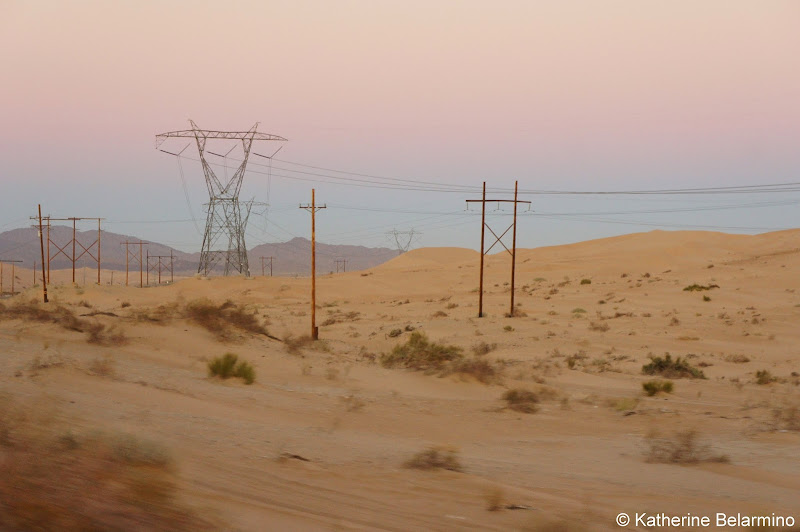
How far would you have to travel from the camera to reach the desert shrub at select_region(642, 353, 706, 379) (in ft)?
87.6

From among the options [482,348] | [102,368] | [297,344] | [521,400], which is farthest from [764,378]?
[102,368]

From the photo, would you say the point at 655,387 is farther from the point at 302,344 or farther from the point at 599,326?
the point at 599,326

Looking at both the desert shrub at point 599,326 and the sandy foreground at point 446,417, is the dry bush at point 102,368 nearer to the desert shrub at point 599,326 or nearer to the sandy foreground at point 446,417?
the sandy foreground at point 446,417

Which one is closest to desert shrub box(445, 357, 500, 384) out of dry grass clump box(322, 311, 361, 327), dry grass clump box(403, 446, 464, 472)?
dry grass clump box(403, 446, 464, 472)

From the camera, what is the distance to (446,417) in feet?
60.2

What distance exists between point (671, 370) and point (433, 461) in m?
17.9

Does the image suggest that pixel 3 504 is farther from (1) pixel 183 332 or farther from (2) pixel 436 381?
(1) pixel 183 332

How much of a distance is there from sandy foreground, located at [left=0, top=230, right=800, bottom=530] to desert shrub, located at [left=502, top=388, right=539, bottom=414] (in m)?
0.30

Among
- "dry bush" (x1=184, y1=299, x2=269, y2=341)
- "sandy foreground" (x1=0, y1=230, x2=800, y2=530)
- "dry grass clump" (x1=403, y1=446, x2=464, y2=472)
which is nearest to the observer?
"sandy foreground" (x1=0, y1=230, x2=800, y2=530)

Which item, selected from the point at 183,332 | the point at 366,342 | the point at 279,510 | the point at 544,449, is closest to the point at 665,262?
the point at 366,342

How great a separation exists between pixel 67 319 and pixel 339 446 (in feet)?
63.5

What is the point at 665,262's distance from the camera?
103 m

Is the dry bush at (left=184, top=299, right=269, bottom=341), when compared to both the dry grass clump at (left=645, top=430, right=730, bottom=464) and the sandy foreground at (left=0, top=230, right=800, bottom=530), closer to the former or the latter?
the sandy foreground at (left=0, top=230, right=800, bottom=530)

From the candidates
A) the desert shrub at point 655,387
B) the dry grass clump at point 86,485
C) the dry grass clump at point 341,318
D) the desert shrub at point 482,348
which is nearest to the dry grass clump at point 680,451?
the desert shrub at point 655,387
